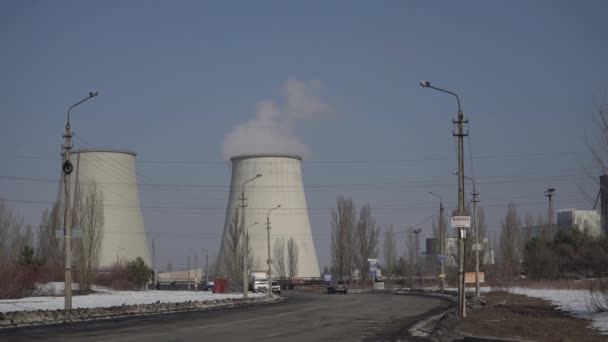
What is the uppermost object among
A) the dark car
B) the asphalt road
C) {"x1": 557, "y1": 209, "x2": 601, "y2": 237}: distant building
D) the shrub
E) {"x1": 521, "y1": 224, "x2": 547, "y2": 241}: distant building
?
{"x1": 557, "y1": 209, "x2": 601, "y2": 237}: distant building

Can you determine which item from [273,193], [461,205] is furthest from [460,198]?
[273,193]

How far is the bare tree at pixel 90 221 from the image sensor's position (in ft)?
180

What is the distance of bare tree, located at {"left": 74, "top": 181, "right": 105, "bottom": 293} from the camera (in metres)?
54.9

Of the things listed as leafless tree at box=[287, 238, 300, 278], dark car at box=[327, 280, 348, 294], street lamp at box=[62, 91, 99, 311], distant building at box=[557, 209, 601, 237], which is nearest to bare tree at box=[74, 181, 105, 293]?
dark car at box=[327, 280, 348, 294]

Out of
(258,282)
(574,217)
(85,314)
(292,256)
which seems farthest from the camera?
(574,217)

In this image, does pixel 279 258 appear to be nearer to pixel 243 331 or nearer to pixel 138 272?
pixel 138 272

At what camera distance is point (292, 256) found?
84.4 m

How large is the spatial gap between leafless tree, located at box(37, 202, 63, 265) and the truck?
17755 millimetres

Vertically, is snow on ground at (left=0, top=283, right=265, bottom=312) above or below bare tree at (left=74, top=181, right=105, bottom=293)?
below

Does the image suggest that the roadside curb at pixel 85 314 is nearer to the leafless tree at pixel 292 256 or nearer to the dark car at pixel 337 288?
the dark car at pixel 337 288

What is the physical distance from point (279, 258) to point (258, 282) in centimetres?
2191

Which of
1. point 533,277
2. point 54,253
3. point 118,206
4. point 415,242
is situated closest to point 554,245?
point 533,277

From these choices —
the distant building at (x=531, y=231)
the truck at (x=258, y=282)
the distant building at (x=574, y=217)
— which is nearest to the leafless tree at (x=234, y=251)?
the truck at (x=258, y=282)

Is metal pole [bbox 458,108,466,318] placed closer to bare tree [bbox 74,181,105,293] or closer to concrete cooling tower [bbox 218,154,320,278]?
bare tree [bbox 74,181,105,293]
